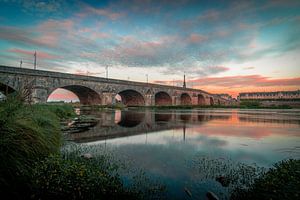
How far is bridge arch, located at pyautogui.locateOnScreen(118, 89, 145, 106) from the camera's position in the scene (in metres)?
63.6

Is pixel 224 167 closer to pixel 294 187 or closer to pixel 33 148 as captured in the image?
pixel 294 187

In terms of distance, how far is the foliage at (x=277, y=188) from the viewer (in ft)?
11.1

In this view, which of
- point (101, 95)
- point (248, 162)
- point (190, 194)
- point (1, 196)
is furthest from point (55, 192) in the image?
point (101, 95)

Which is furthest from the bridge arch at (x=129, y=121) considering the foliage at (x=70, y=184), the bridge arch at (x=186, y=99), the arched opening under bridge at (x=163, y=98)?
the bridge arch at (x=186, y=99)

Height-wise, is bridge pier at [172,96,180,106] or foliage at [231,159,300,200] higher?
bridge pier at [172,96,180,106]

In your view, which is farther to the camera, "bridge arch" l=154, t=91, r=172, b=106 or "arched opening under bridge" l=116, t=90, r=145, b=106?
"bridge arch" l=154, t=91, r=172, b=106

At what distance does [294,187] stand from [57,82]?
3975cm

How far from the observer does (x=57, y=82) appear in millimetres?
36906

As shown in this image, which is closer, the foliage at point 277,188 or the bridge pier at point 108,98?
the foliage at point 277,188

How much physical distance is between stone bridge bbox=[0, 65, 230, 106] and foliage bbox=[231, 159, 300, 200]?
6.28 meters

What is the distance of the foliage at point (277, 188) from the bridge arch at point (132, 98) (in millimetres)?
57902

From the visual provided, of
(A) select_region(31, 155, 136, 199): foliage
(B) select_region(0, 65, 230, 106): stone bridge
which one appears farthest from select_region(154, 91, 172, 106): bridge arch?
(A) select_region(31, 155, 136, 199): foliage

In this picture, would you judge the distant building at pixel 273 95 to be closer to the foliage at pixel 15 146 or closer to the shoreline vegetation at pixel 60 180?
the shoreline vegetation at pixel 60 180

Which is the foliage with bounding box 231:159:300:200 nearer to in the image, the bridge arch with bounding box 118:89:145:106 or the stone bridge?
the stone bridge
